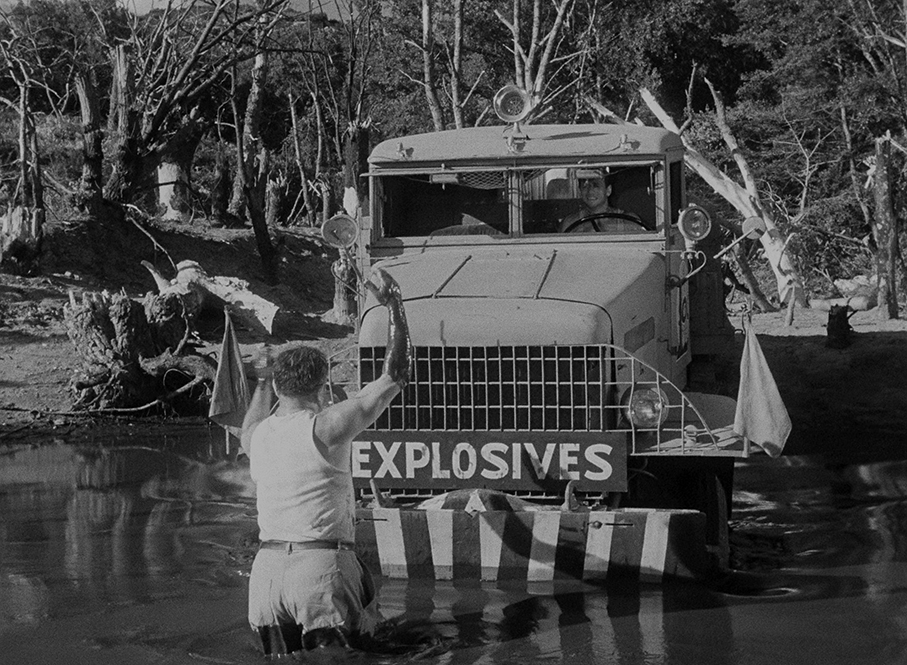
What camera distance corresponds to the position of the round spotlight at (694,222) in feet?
27.4

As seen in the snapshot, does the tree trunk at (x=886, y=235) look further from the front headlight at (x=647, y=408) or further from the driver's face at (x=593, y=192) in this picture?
the front headlight at (x=647, y=408)

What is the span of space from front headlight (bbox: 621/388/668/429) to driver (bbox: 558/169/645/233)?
1.65m

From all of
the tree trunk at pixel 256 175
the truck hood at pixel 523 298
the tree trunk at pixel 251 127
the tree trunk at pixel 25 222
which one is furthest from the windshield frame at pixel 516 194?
the tree trunk at pixel 251 127

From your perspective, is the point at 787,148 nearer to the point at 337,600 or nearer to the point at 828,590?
the point at 828,590

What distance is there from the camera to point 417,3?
28438 mm

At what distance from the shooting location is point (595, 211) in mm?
8977

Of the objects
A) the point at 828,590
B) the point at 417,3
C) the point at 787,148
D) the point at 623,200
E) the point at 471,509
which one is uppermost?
the point at 417,3

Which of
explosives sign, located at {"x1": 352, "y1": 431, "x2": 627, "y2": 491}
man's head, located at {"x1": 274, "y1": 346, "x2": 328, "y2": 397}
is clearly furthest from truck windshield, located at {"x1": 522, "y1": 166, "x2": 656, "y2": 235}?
man's head, located at {"x1": 274, "y1": 346, "x2": 328, "y2": 397}

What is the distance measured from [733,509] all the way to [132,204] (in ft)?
44.3

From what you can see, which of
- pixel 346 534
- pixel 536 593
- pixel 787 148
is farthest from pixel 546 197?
pixel 787 148

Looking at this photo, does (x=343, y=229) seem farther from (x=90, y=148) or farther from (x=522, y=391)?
(x=90, y=148)

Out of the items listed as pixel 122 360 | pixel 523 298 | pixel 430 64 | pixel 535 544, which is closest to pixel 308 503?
pixel 535 544

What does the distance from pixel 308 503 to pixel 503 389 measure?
7.60 feet

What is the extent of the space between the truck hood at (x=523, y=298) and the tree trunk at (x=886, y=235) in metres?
9.48
